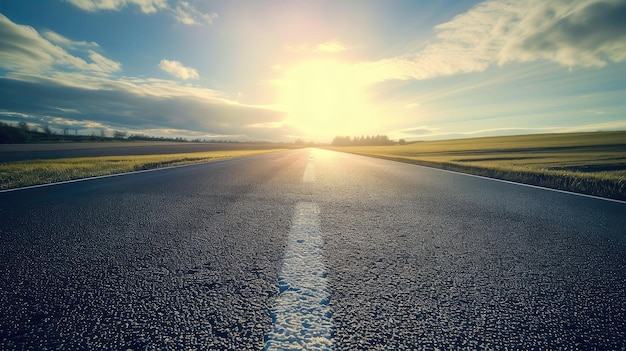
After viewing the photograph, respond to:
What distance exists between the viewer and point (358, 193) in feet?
17.4

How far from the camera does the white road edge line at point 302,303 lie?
112cm

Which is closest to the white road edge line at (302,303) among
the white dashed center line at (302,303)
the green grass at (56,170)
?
the white dashed center line at (302,303)

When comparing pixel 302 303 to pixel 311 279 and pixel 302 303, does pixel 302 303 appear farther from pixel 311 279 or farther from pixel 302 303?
pixel 311 279

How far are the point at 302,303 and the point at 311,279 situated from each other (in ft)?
0.88

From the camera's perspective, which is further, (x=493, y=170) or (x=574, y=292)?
(x=493, y=170)

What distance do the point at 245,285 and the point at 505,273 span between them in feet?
5.70

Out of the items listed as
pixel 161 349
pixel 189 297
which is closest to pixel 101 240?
pixel 189 297

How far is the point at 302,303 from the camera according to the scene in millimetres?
1408

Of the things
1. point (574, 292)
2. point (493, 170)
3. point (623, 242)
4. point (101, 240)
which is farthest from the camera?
point (493, 170)

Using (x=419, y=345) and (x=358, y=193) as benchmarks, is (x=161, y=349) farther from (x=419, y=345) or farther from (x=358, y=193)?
(x=358, y=193)

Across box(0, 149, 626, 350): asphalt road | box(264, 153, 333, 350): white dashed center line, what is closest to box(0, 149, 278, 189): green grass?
box(0, 149, 626, 350): asphalt road

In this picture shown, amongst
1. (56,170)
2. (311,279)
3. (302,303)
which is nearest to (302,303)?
(302,303)

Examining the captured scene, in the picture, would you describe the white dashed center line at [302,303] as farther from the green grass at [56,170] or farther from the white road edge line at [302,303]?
the green grass at [56,170]

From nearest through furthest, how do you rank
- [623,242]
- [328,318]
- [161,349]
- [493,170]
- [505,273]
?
[161,349] → [328,318] → [505,273] → [623,242] → [493,170]
